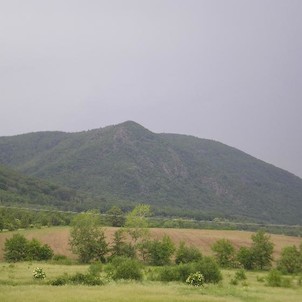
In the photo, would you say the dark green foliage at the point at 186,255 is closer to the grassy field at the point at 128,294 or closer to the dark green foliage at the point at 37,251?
the dark green foliage at the point at 37,251

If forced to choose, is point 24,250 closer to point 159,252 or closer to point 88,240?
point 88,240

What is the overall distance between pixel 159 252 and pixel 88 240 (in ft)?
38.7

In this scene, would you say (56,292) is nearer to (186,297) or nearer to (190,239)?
(186,297)

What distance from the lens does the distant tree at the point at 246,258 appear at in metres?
73.1

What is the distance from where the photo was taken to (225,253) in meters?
74.2

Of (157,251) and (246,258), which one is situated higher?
(157,251)

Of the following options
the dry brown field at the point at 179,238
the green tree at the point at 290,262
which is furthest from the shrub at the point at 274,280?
the dry brown field at the point at 179,238

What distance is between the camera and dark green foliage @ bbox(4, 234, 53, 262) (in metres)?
72.0

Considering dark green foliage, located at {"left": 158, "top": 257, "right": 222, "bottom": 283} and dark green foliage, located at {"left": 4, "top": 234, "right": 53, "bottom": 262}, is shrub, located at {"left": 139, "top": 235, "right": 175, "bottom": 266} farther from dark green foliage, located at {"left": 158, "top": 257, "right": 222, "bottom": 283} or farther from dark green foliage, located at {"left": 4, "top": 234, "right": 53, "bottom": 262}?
dark green foliage, located at {"left": 158, "top": 257, "right": 222, "bottom": 283}

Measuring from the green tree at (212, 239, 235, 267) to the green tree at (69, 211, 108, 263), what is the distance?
1736 centimetres

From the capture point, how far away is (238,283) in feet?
157

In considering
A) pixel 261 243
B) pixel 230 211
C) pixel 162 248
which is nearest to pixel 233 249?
pixel 261 243

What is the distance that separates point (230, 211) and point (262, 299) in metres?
164

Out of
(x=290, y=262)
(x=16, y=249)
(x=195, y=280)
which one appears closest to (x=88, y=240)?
(x=16, y=249)
